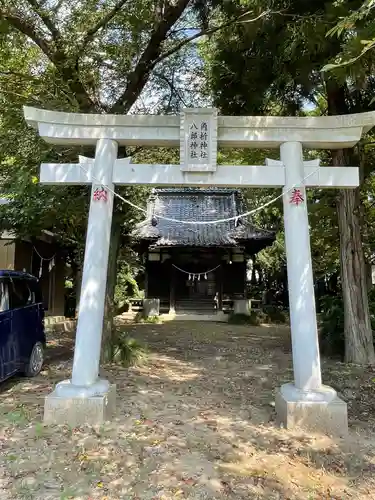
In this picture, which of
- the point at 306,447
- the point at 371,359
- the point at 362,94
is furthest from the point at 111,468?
the point at 362,94

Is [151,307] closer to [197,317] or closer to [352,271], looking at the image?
[197,317]

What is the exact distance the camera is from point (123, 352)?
816cm

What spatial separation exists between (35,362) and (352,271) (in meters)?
6.46

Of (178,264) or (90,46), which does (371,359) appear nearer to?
(90,46)

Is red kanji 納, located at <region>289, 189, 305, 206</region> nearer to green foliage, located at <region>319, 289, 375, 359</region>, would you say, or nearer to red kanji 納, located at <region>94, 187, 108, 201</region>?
red kanji 納, located at <region>94, 187, 108, 201</region>

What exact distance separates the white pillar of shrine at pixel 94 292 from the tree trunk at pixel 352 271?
526 centimetres

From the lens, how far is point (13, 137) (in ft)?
26.2

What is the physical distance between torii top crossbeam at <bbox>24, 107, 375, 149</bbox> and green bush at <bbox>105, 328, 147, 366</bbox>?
4122mm

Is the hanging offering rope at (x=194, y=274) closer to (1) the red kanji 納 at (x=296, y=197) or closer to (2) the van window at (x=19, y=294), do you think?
(2) the van window at (x=19, y=294)

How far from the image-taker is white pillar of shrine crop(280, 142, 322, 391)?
17.2 ft

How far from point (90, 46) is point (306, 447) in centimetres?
756

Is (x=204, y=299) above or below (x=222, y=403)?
above

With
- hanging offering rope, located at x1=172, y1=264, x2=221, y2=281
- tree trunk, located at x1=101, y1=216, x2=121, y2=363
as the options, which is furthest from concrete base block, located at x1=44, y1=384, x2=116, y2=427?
hanging offering rope, located at x1=172, y1=264, x2=221, y2=281

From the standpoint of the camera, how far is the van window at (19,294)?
6.61 m
